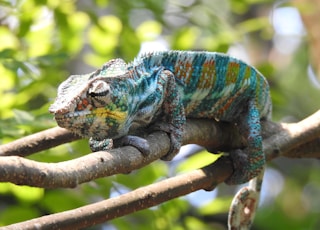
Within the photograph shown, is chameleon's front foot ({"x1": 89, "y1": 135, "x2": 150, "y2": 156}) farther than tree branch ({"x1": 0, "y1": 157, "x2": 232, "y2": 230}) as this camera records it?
Yes

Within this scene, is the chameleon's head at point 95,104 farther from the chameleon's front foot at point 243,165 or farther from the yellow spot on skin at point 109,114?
the chameleon's front foot at point 243,165

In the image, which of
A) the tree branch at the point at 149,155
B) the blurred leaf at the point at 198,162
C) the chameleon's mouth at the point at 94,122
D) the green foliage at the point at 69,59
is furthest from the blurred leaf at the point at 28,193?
the chameleon's mouth at the point at 94,122

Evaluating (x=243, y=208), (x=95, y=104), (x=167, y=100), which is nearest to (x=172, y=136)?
(x=167, y=100)

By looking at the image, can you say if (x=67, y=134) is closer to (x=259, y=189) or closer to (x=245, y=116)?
(x=245, y=116)

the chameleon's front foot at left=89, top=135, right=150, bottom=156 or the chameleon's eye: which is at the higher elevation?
the chameleon's eye

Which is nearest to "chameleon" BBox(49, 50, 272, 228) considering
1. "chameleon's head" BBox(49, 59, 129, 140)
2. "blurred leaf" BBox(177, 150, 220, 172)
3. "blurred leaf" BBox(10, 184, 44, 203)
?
"chameleon's head" BBox(49, 59, 129, 140)

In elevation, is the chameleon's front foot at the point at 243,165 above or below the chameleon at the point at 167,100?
below

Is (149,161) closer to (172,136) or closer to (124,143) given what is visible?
(124,143)

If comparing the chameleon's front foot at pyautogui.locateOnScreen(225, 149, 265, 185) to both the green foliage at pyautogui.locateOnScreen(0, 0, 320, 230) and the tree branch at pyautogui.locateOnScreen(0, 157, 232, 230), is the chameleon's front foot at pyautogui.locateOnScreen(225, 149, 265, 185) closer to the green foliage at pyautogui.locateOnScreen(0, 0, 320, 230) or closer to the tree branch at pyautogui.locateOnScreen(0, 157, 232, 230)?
the tree branch at pyautogui.locateOnScreen(0, 157, 232, 230)
